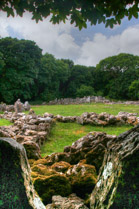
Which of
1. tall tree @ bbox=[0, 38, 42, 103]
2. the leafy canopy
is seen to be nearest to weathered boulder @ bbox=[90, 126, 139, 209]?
the leafy canopy

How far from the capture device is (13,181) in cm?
212

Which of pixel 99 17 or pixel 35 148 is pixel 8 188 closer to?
pixel 35 148

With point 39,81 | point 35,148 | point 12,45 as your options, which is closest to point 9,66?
point 12,45

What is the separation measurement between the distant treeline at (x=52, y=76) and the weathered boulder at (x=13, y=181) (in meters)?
27.4

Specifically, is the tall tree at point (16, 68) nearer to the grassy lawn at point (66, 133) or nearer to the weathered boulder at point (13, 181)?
the grassy lawn at point (66, 133)

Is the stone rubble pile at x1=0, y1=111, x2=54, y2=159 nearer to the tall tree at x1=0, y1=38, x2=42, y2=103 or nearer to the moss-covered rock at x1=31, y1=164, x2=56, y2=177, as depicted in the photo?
the moss-covered rock at x1=31, y1=164, x2=56, y2=177

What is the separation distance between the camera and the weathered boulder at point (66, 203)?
7.66ft

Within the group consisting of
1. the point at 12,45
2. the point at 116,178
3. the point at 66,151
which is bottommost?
the point at 66,151

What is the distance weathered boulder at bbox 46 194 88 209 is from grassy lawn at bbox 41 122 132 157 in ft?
11.7

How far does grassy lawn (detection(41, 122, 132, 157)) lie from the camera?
21.5 ft

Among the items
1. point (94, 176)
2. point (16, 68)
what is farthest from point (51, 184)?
point (16, 68)

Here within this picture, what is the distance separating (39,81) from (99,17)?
118 ft

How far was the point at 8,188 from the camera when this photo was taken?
83.0 inches

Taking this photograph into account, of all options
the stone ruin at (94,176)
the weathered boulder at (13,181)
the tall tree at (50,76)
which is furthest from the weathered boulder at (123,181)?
the tall tree at (50,76)
